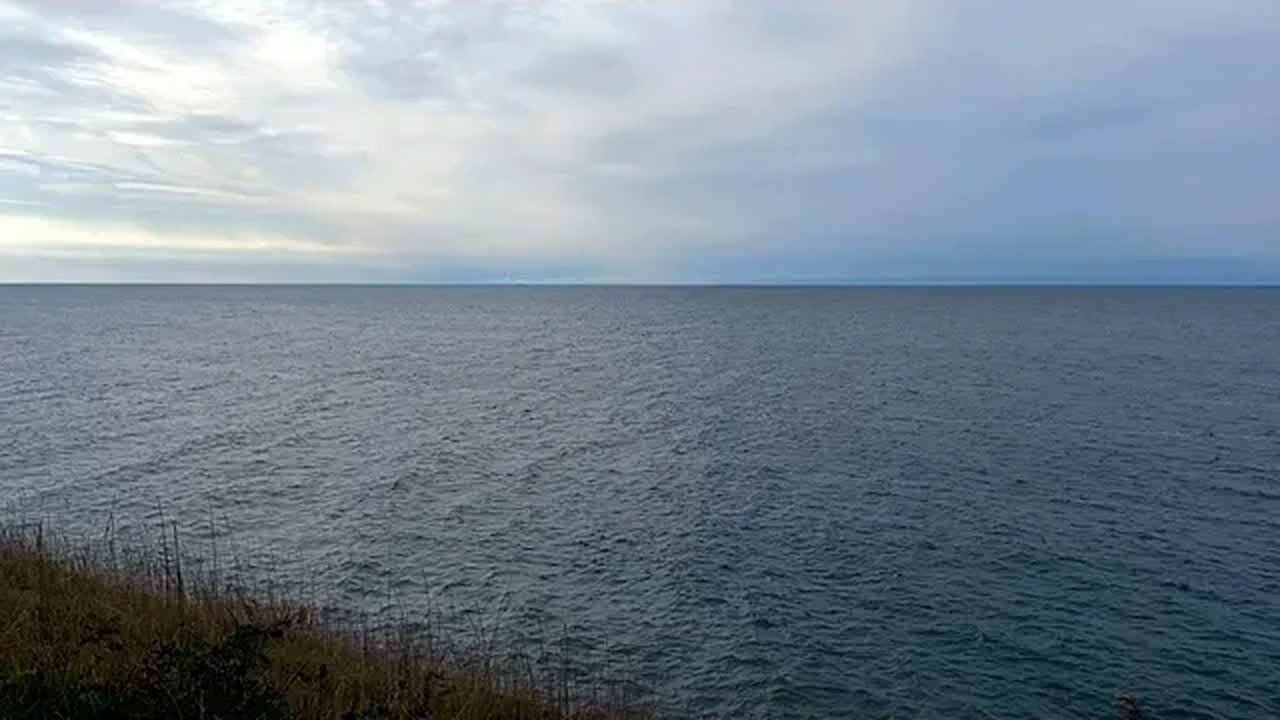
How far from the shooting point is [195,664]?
8.11m

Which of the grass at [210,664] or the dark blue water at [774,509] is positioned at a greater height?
the grass at [210,664]

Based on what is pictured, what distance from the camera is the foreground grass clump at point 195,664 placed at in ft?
26.2

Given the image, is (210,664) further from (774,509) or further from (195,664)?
(774,509)

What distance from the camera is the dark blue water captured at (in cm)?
1644

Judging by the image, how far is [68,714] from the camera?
310 inches

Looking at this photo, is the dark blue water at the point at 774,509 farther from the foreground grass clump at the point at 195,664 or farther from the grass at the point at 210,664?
the foreground grass clump at the point at 195,664

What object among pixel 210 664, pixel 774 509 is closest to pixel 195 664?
pixel 210 664

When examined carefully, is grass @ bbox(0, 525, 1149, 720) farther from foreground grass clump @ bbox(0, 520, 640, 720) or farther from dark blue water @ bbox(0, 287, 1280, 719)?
dark blue water @ bbox(0, 287, 1280, 719)

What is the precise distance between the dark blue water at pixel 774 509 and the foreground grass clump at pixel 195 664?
4.07 metres

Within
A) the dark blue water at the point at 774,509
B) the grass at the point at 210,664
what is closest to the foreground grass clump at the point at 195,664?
the grass at the point at 210,664

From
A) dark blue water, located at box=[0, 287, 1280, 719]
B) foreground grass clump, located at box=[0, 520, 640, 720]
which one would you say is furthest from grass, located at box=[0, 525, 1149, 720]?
dark blue water, located at box=[0, 287, 1280, 719]

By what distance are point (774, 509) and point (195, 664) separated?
2019cm

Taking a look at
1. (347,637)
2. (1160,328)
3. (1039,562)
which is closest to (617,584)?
(347,637)

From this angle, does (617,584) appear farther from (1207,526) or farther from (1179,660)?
(1207,526)
